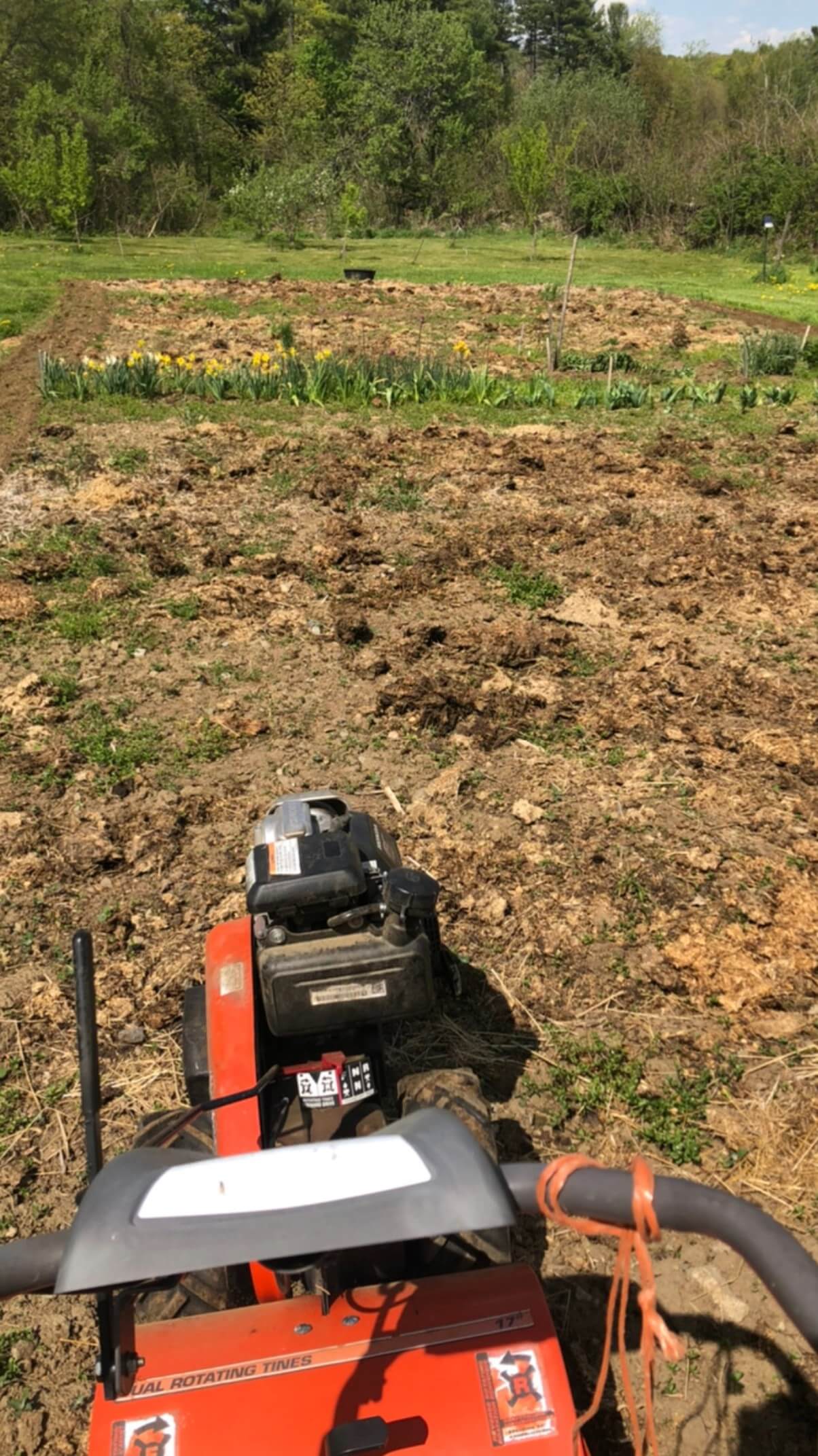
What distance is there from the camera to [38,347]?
12812 mm

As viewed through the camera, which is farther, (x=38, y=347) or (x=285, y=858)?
(x=38, y=347)

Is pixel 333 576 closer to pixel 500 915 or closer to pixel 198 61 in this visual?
pixel 500 915

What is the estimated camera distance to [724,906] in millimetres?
3867

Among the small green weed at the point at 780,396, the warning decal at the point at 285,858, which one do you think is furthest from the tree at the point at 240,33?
the warning decal at the point at 285,858

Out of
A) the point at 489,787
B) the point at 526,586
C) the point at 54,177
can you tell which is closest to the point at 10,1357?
the point at 489,787

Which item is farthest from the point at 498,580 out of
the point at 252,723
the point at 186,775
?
the point at 186,775

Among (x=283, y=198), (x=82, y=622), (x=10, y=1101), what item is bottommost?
(x=10, y=1101)

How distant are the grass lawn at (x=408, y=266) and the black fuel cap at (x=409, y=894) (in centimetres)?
1349

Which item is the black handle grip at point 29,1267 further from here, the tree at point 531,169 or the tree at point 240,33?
the tree at point 240,33

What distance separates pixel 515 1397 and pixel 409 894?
976 millimetres

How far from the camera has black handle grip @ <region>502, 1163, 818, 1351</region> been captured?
1.09 meters

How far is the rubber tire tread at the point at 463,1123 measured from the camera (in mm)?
1906

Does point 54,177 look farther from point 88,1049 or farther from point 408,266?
point 88,1049

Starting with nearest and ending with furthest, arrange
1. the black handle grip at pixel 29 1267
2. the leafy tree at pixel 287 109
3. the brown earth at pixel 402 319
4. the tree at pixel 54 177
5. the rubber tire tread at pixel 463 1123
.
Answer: the black handle grip at pixel 29 1267 → the rubber tire tread at pixel 463 1123 → the brown earth at pixel 402 319 → the tree at pixel 54 177 → the leafy tree at pixel 287 109
